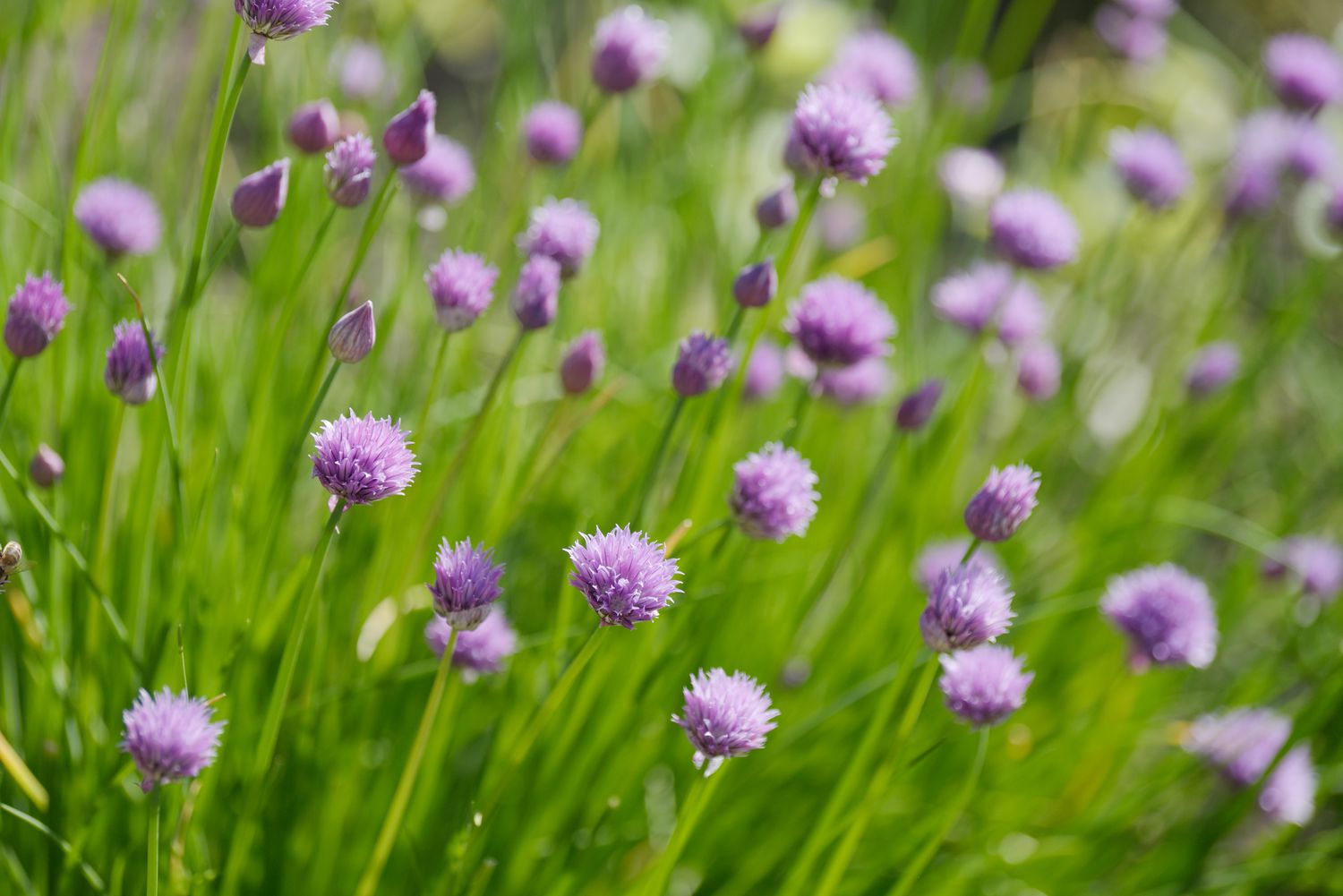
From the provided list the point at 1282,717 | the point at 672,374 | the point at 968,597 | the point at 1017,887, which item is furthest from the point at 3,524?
the point at 1282,717

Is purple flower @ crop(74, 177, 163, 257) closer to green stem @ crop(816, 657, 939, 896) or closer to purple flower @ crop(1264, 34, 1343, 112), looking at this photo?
green stem @ crop(816, 657, 939, 896)

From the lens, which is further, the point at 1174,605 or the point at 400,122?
the point at 1174,605

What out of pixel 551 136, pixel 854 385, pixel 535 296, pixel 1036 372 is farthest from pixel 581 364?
pixel 1036 372

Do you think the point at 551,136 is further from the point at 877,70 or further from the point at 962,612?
the point at 962,612

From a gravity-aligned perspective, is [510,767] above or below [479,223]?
below

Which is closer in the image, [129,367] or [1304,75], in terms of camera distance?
[129,367]

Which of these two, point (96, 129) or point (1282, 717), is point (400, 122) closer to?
point (96, 129)

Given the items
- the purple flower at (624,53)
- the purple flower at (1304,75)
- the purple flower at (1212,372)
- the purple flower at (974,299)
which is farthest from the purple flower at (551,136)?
the purple flower at (1304,75)
